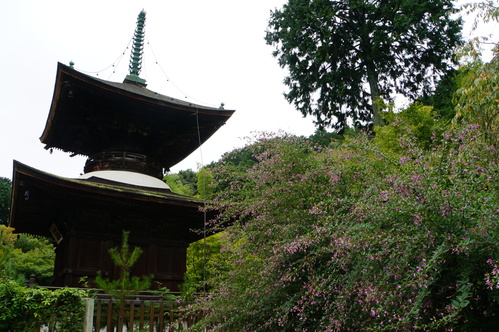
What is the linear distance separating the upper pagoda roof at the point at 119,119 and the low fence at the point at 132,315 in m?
3.85

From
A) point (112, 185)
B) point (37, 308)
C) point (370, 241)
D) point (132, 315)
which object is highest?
point (112, 185)

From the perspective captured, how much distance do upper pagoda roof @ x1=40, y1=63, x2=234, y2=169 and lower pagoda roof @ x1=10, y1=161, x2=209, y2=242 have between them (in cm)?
139

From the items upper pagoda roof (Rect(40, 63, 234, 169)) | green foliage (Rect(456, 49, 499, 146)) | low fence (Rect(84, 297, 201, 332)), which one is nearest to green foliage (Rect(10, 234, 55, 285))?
upper pagoda roof (Rect(40, 63, 234, 169))

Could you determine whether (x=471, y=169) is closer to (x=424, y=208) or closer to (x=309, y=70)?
(x=424, y=208)

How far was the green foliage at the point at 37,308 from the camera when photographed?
4.76m

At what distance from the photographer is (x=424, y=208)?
3.66 meters

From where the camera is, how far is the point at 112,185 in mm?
9047

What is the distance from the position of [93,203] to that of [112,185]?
701mm

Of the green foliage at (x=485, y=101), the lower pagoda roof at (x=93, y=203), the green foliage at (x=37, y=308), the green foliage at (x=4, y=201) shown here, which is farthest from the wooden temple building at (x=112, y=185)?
the green foliage at (x=4, y=201)

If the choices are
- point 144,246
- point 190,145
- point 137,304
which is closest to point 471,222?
point 137,304

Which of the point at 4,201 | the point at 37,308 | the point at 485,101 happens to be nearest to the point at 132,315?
the point at 37,308

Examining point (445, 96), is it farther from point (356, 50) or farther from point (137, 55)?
point (137, 55)

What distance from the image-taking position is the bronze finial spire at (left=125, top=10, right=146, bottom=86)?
40.7 ft

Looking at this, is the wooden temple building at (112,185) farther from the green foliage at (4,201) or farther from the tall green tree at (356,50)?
the green foliage at (4,201)
